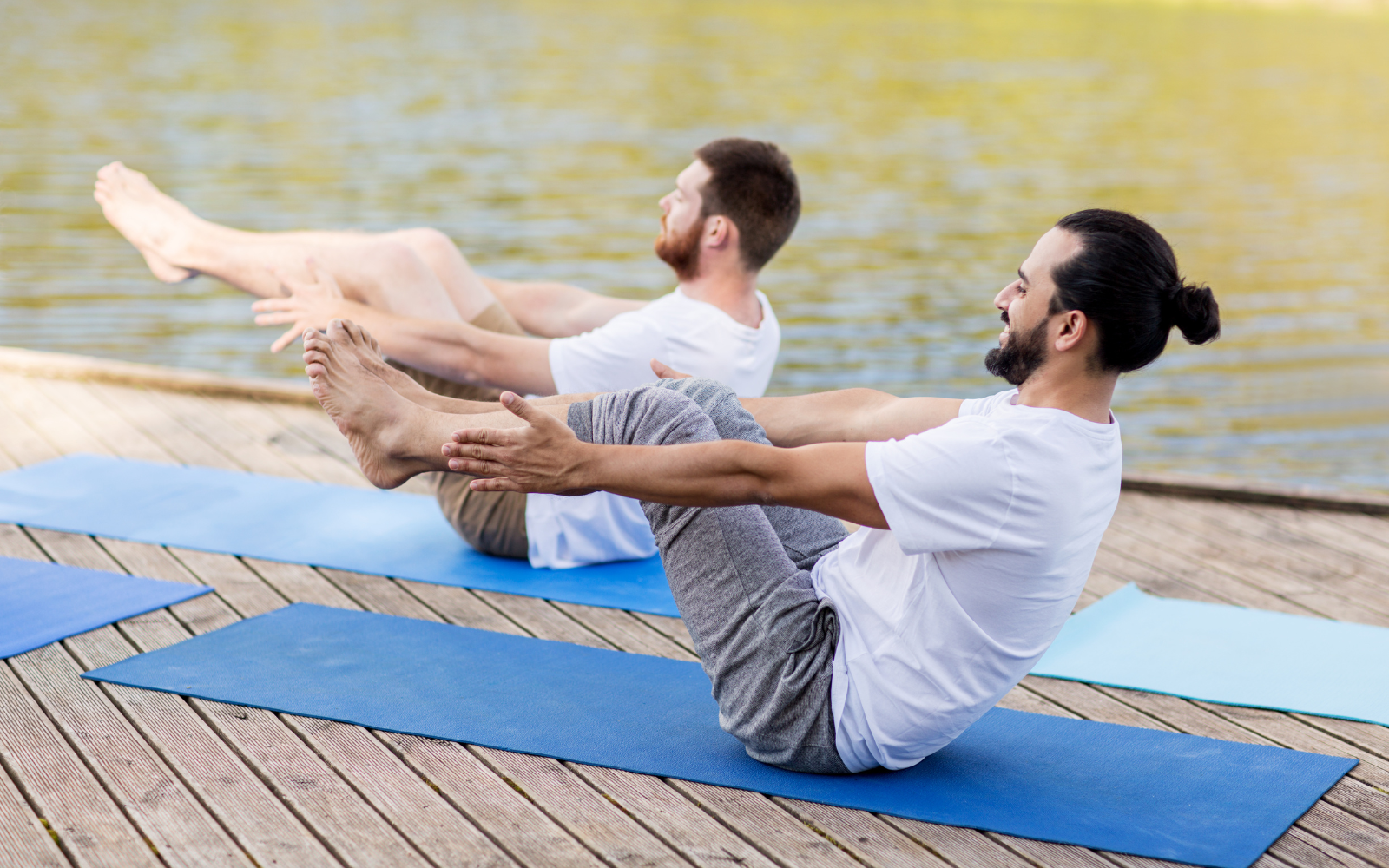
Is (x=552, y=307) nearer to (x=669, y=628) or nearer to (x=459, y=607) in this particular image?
(x=459, y=607)

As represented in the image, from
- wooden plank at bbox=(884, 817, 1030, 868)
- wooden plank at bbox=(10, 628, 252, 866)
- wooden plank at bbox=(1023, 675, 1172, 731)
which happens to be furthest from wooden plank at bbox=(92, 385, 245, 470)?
wooden plank at bbox=(884, 817, 1030, 868)

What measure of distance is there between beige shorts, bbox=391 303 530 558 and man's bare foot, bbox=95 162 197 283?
76cm

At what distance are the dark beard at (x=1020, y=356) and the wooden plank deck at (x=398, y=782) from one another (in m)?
0.78

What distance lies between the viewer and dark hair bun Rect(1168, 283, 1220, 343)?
208cm

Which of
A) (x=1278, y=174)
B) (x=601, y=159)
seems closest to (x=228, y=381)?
(x=601, y=159)

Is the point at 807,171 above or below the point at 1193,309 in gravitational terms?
above

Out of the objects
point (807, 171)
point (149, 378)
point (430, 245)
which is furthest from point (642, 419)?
point (807, 171)

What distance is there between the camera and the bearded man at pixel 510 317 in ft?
Result: 11.0

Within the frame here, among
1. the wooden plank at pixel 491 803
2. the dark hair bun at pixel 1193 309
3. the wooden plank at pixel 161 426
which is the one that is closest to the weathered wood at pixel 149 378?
the wooden plank at pixel 161 426

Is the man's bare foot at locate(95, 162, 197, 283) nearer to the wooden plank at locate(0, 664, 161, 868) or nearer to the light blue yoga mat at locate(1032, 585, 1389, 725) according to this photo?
the wooden plank at locate(0, 664, 161, 868)

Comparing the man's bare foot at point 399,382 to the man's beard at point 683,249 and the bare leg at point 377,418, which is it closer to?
the bare leg at point 377,418

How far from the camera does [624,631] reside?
3252 mm

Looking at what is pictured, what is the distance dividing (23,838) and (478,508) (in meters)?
1.62

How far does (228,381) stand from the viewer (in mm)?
5422
